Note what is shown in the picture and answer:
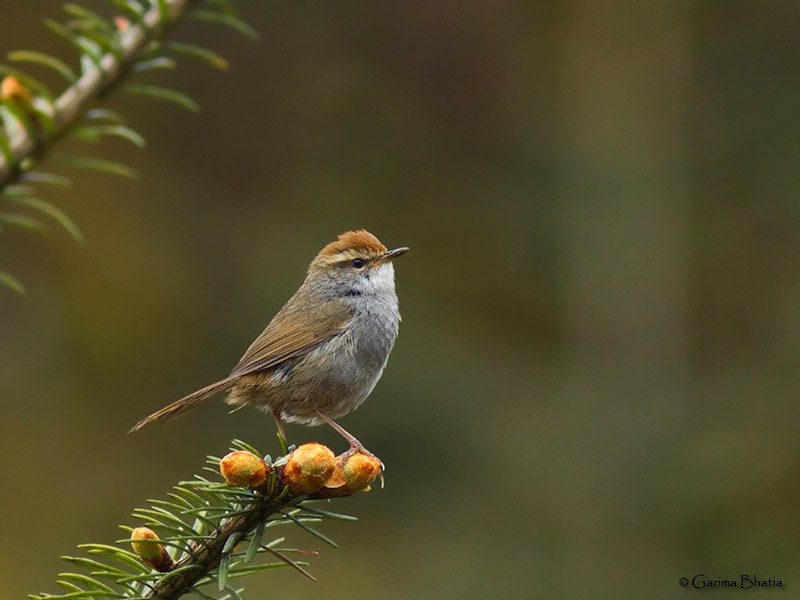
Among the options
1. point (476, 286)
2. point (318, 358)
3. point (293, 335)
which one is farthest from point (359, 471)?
point (476, 286)

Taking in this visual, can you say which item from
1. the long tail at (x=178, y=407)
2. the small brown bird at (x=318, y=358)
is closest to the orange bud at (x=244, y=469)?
the long tail at (x=178, y=407)

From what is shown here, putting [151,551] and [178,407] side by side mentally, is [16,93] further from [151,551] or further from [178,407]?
[178,407]

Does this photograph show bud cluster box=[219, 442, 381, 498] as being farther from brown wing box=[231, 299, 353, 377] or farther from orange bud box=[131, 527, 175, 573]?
brown wing box=[231, 299, 353, 377]

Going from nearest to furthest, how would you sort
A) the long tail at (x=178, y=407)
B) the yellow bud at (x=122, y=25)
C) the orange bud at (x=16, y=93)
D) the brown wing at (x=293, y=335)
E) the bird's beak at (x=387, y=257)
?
the orange bud at (x=16, y=93) < the yellow bud at (x=122, y=25) < the long tail at (x=178, y=407) < the brown wing at (x=293, y=335) < the bird's beak at (x=387, y=257)

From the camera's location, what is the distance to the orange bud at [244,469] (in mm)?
1886

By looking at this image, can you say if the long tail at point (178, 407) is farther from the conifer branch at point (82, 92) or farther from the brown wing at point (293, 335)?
the conifer branch at point (82, 92)

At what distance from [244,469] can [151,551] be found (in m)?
0.25

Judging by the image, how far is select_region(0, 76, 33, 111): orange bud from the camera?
1.97 metres

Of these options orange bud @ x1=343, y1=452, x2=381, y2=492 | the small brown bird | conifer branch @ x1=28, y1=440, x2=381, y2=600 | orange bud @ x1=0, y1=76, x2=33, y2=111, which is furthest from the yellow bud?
the small brown bird

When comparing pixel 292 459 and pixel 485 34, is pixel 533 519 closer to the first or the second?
pixel 485 34

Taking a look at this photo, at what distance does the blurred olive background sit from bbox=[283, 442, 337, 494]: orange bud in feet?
15.9

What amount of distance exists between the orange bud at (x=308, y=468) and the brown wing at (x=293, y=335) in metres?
2.30

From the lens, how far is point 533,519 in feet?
23.8

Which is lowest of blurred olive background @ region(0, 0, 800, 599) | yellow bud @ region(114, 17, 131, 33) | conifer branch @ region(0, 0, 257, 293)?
blurred olive background @ region(0, 0, 800, 599)
